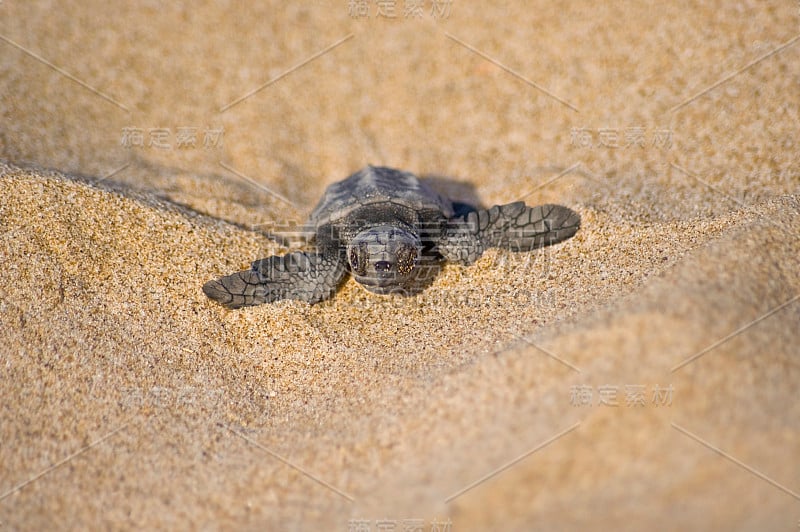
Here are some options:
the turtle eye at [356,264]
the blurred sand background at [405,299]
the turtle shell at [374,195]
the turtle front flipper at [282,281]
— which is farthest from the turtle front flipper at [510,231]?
the turtle front flipper at [282,281]

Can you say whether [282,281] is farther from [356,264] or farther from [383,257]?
[383,257]

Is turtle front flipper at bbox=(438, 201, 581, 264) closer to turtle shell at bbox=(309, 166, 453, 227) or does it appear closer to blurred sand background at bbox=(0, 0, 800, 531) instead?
blurred sand background at bbox=(0, 0, 800, 531)

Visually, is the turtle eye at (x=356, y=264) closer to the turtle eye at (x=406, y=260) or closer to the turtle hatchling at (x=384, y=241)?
the turtle hatchling at (x=384, y=241)

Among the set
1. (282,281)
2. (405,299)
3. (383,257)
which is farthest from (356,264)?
(282,281)

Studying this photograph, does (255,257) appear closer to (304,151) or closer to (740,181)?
(304,151)

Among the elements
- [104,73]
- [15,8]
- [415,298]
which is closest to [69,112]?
[104,73]
